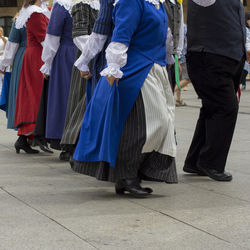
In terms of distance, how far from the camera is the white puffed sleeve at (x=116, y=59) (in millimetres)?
4664

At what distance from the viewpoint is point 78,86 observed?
6.33 m

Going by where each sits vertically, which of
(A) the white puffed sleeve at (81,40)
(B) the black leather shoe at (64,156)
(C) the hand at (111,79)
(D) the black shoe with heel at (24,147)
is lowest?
(D) the black shoe with heel at (24,147)

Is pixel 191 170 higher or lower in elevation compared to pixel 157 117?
lower

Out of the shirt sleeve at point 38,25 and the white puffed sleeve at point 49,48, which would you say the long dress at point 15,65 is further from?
the white puffed sleeve at point 49,48

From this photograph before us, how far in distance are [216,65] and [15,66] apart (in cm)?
296

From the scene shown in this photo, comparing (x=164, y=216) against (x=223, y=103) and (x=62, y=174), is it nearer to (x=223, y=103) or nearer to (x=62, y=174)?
(x=223, y=103)

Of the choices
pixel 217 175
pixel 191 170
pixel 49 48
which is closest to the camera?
pixel 217 175

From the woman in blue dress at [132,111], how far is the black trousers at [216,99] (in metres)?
0.66

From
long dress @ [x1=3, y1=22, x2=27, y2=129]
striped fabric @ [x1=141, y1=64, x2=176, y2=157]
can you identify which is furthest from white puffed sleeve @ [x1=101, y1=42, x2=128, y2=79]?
long dress @ [x1=3, y1=22, x2=27, y2=129]

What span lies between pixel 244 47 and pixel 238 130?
3712mm

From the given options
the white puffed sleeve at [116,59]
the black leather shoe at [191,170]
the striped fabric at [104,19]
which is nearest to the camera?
the white puffed sleeve at [116,59]

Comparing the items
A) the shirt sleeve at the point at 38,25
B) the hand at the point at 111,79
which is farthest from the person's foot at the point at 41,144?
the hand at the point at 111,79

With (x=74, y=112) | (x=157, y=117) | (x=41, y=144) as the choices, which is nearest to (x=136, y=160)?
(x=157, y=117)

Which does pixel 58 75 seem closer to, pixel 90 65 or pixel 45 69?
pixel 45 69
